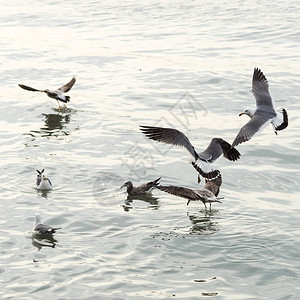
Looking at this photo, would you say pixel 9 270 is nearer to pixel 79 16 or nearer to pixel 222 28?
pixel 222 28

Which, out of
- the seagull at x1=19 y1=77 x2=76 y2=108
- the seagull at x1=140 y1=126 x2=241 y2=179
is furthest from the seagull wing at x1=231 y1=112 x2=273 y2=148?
the seagull at x1=19 y1=77 x2=76 y2=108

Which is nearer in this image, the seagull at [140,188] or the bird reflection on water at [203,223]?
the bird reflection on water at [203,223]

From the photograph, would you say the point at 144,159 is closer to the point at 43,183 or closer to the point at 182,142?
the point at 43,183

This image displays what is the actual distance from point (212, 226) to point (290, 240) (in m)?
1.43

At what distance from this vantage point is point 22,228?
1207cm

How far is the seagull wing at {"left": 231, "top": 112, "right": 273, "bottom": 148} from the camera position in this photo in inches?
490

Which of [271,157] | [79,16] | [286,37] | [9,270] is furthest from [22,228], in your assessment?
[79,16]

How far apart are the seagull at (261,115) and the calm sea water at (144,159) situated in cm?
138

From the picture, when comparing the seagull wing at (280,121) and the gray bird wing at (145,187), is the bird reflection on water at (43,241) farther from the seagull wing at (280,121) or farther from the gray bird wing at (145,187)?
the seagull wing at (280,121)

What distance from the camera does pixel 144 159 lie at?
15672 millimetres

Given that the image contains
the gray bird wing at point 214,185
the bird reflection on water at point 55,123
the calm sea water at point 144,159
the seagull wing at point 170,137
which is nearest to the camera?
the calm sea water at point 144,159

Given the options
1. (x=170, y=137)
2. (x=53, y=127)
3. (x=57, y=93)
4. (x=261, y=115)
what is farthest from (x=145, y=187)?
(x=57, y=93)

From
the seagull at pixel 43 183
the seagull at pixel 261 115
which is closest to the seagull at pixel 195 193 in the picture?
the seagull at pixel 261 115

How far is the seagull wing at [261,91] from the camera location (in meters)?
13.6
